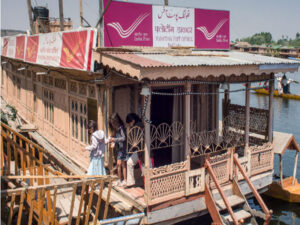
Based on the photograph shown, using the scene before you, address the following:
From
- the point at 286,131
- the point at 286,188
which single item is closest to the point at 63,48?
the point at 286,188

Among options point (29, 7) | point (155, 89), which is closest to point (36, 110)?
point (29, 7)

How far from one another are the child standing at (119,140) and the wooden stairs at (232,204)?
5.51 ft

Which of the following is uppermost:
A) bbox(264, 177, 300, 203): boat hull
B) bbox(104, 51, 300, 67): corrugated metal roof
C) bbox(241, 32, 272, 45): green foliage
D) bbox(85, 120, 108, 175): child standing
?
bbox(241, 32, 272, 45): green foliage

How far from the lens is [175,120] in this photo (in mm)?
8086

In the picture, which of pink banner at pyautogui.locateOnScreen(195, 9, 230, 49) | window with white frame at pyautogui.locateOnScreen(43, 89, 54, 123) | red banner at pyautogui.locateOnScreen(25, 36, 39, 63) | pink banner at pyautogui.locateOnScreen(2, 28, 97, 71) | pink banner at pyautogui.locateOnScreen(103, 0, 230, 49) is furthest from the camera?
window with white frame at pyautogui.locateOnScreen(43, 89, 54, 123)

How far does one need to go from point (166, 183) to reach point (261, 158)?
9.55ft

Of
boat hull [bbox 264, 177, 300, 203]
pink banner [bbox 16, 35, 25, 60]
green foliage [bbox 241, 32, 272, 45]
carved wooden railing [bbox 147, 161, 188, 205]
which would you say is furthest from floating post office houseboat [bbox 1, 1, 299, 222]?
green foliage [bbox 241, 32, 272, 45]

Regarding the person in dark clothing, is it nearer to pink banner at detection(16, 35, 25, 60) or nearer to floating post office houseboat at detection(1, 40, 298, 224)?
floating post office houseboat at detection(1, 40, 298, 224)

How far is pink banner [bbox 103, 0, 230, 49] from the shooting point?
707 cm

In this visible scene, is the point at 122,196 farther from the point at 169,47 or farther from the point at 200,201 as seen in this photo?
the point at 169,47

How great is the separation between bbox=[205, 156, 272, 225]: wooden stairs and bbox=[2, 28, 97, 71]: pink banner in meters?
3.21

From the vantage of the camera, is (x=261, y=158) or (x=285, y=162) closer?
(x=261, y=158)

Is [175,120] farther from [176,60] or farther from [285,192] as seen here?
[285,192]

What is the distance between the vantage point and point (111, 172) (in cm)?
702
